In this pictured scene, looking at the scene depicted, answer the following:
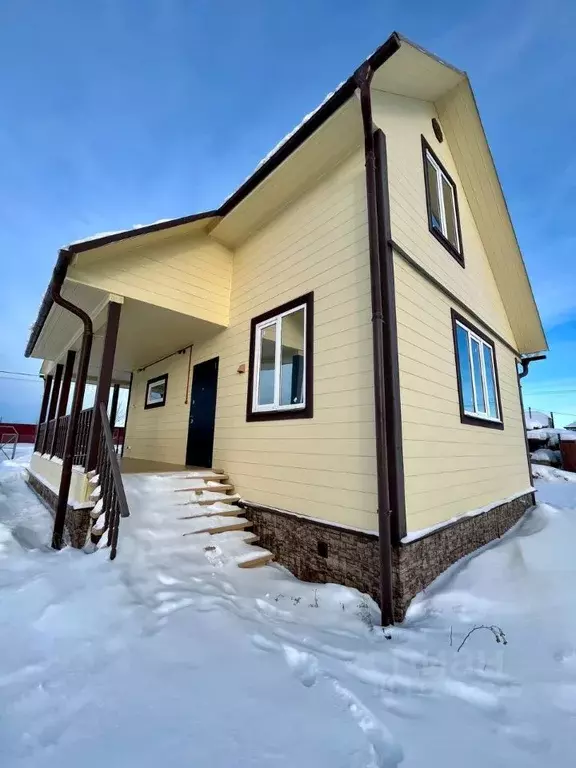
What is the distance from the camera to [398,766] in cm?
153

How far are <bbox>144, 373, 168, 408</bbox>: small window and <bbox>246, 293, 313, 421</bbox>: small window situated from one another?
151 inches

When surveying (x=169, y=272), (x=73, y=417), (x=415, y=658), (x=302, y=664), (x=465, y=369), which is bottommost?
(x=415, y=658)

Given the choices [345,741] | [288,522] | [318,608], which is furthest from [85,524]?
[345,741]

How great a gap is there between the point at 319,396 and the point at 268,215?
Answer: 342 cm

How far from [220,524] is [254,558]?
67 centimetres

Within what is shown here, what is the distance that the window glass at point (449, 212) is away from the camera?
6031mm

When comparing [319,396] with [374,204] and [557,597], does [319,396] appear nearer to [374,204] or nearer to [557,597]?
[374,204]

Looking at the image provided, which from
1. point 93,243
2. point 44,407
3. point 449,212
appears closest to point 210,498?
point 93,243

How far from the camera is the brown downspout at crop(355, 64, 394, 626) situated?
3.21 metres

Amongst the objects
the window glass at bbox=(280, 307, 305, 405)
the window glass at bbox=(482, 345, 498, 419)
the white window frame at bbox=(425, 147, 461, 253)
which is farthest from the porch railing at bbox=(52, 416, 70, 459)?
the window glass at bbox=(482, 345, 498, 419)

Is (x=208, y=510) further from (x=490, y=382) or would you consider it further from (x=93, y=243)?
(x=490, y=382)

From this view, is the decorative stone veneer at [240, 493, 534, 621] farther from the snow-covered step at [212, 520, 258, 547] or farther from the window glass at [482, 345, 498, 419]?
the window glass at [482, 345, 498, 419]

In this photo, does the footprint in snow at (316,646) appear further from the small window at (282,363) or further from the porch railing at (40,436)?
the porch railing at (40,436)

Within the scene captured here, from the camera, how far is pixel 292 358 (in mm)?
5000
